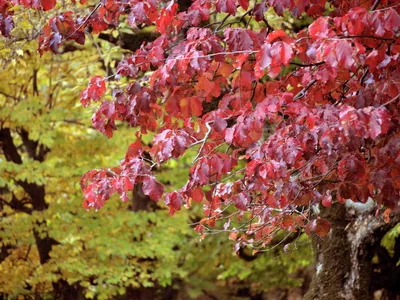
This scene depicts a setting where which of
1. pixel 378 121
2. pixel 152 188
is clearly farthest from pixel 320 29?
pixel 152 188

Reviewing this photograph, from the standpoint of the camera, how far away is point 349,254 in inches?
311

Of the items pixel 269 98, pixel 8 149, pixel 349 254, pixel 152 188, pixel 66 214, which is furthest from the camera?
pixel 8 149

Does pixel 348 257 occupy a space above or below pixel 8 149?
above

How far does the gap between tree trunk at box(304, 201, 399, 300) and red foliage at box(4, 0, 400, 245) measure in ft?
8.59

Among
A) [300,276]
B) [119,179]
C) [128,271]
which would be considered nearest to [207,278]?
[300,276]

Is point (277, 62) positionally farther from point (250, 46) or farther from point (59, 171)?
point (59, 171)

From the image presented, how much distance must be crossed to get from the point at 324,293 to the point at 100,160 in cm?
630

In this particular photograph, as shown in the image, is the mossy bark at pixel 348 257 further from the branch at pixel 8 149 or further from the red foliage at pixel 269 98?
the branch at pixel 8 149

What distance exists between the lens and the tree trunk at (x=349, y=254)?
7.84m

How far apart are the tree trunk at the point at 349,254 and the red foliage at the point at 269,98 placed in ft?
8.59

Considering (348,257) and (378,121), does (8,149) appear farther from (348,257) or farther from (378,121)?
(378,121)

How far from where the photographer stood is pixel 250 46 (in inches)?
169

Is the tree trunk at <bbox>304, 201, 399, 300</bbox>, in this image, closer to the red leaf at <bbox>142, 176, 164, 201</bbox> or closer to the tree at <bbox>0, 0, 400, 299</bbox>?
the tree at <bbox>0, 0, 400, 299</bbox>

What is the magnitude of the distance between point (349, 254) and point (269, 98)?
4.06 m
